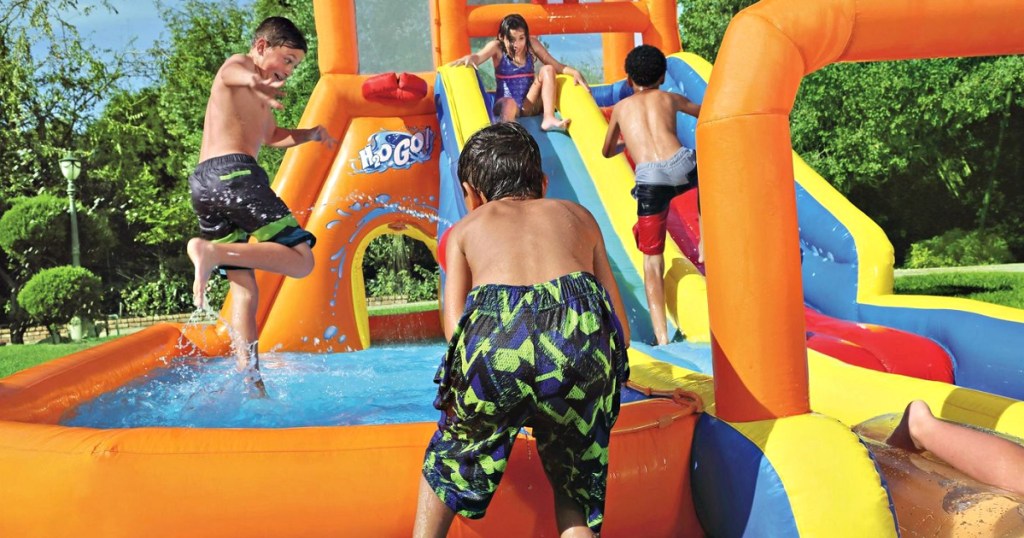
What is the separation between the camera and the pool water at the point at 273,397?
306cm

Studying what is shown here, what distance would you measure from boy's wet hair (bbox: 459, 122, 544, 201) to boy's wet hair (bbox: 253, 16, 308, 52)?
1.70 metres

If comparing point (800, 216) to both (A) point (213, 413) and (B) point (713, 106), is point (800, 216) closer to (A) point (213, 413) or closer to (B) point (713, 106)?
(B) point (713, 106)

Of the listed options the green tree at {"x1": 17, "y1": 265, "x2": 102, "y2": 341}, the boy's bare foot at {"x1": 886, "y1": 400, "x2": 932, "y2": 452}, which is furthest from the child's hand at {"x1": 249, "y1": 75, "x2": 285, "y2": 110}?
the green tree at {"x1": 17, "y1": 265, "x2": 102, "y2": 341}

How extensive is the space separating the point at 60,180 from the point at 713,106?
1568 centimetres

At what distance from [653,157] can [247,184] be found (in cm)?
190

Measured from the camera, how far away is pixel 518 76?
5395 mm

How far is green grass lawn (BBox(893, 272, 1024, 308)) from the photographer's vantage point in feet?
27.5

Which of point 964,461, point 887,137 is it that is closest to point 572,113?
point 964,461

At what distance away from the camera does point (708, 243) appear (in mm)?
2158

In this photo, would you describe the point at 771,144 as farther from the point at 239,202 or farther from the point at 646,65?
the point at 646,65

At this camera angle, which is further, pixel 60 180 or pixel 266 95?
pixel 60 180

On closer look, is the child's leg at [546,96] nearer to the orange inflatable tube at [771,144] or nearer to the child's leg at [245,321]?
the child's leg at [245,321]

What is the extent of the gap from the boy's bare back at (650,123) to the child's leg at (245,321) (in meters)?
1.92

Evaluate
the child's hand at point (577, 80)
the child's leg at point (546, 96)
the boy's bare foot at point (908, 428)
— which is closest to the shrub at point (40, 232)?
the child's leg at point (546, 96)
